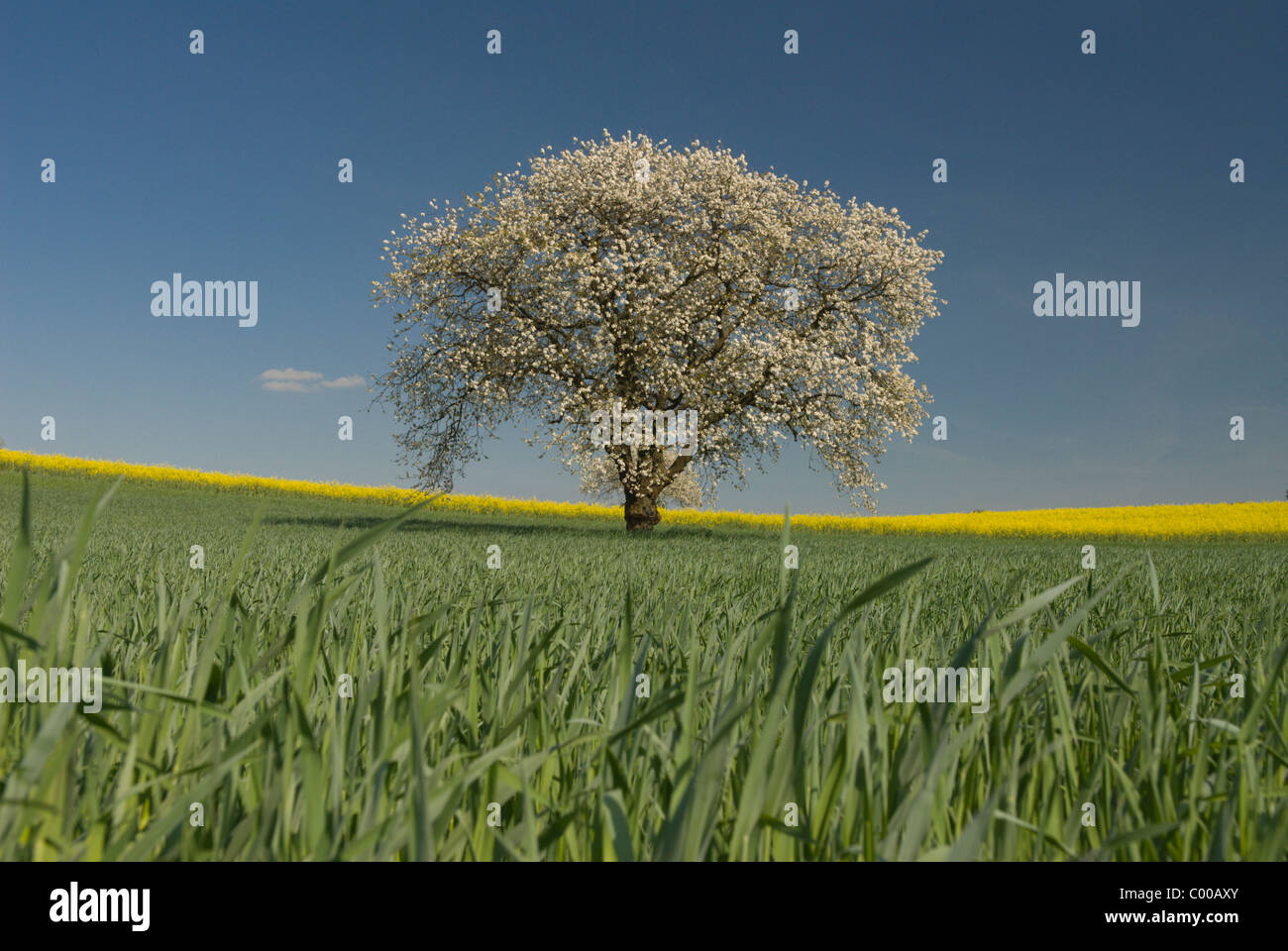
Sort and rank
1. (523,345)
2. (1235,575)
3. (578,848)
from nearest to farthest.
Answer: (578,848)
(1235,575)
(523,345)

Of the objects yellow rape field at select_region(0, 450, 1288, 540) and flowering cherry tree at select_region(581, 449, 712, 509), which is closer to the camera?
flowering cherry tree at select_region(581, 449, 712, 509)

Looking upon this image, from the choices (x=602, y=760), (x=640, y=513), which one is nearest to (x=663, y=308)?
(x=640, y=513)

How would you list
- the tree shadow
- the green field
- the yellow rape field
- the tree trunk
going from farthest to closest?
the yellow rape field
the tree trunk
the tree shadow
the green field

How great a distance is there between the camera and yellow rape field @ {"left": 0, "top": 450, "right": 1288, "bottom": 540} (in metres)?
34.3

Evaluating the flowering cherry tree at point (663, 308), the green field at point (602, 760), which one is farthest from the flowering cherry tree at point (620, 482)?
the green field at point (602, 760)

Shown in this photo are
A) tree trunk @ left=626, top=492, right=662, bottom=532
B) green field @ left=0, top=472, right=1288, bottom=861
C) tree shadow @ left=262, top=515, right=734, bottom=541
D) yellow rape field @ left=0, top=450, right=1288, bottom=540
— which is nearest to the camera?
green field @ left=0, top=472, right=1288, bottom=861

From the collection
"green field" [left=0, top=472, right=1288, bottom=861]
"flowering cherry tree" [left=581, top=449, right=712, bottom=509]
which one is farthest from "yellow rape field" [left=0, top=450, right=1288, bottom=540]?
"green field" [left=0, top=472, right=1288, bottom=861]

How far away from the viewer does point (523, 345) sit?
2098cm

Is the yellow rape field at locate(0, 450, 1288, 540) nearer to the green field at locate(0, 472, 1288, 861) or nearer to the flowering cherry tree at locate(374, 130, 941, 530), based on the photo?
the flowering cherry tree at locate(374, 130, 941, 530)

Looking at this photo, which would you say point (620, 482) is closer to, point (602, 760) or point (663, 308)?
point (663, 308)

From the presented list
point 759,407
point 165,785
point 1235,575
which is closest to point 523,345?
point 759,407
